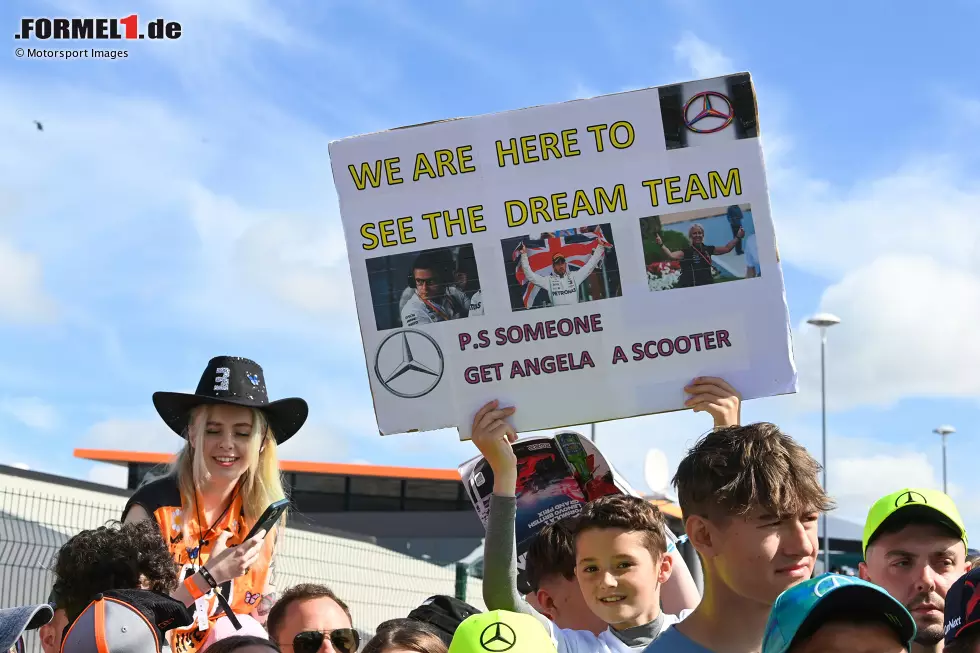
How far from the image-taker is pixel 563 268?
13.4ft

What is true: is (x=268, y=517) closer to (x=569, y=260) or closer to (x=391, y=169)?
(x=391, y=169)

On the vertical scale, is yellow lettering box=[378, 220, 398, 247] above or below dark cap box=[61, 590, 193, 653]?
above

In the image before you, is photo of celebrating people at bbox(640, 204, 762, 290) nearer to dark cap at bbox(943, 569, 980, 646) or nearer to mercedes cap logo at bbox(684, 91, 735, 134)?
mercedes cap logo at bbox(684, 91, 735, 134)

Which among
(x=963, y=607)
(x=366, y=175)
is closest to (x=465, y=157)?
(x=366, y=175)

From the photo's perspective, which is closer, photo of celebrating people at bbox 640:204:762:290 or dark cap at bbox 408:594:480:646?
photo of celebrating people at bbox 640:204:762:290

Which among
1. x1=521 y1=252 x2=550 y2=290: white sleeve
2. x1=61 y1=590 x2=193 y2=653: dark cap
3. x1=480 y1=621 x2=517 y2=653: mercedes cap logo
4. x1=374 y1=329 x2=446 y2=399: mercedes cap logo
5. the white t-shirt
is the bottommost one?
the white t-shirt

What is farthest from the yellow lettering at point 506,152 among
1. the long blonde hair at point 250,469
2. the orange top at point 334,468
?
the orange top at point 334,468

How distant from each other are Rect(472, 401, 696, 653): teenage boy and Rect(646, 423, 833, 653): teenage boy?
2.46 ft

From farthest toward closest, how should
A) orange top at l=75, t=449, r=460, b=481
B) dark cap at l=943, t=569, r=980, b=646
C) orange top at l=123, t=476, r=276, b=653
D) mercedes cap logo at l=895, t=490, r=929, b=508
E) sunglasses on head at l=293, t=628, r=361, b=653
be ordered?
orange top at l=75, t=449, r=460, b=481 < orange top at l=123, t=476, r=276, b=653 < sunglasses on head at l=293, t=628, r=361, b=653 < mercedes cap logo at l=895, t=490, r=929, b=508 < dark cap at l=943, t=569, r=980, b=646

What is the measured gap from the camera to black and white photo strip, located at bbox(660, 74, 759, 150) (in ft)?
13.1

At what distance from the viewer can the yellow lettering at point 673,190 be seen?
4047 millimetres

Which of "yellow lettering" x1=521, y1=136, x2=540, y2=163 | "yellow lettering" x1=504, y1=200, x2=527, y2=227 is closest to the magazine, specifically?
"yellow lettering" x1=504, y1=200, x2=527, y2=227

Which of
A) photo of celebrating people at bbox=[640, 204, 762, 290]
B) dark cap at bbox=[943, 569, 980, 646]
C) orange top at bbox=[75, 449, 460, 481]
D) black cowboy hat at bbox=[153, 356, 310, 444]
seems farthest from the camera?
orange top at bbox=[75, 449, 460, 481]

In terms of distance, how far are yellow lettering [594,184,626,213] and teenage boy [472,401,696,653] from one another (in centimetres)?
82
